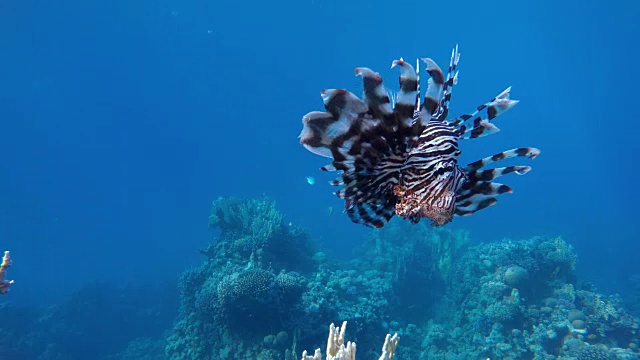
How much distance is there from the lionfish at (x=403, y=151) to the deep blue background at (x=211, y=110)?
29.9 metres

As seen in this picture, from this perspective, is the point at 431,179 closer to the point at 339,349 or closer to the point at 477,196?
the point at 477,196

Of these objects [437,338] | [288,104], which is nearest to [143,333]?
[437,338]

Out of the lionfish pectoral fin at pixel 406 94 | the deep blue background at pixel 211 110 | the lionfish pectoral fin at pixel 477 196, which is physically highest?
the deep blue background at pixel 211 110

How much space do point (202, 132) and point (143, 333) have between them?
303 ft

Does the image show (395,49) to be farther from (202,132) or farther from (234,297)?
(234,297)

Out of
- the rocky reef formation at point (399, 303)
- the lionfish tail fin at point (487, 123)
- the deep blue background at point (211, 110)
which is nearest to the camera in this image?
the lionfish tail fin at point (487, 123)

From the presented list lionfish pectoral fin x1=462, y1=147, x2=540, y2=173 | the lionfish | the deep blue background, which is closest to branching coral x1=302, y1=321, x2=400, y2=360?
the lionfish

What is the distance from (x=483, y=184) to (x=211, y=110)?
108359 mm

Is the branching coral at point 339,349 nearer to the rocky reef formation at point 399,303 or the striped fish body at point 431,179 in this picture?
the striped fish body at point 431,179

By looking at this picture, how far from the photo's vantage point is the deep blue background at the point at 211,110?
4666 centimetres

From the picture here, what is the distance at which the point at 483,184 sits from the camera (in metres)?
2.25

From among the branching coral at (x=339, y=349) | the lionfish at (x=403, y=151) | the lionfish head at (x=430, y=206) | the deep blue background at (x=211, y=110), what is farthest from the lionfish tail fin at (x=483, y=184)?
the deep blue background at (x=211, y=110)

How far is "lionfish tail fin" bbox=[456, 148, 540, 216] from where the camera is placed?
7.14 feet

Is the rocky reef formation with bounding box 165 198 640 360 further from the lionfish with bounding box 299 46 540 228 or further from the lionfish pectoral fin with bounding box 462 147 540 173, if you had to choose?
the lionfish pectoral fin with bounding box 462 147 540 173
